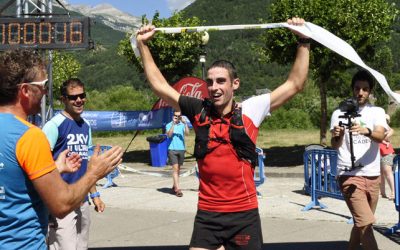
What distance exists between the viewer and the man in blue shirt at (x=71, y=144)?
18.0ft

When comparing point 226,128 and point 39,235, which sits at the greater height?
point 226,128

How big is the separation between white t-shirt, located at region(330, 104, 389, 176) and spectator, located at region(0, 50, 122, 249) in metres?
3.34

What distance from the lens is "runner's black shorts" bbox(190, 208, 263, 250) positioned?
443 centimetres

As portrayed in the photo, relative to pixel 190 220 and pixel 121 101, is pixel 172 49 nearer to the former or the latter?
pixel 121 101

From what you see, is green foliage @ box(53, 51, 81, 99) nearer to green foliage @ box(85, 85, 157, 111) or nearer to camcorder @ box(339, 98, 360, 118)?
green foliage @ box(85, 85, 157, 111)

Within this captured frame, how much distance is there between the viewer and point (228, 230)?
14.6 feet

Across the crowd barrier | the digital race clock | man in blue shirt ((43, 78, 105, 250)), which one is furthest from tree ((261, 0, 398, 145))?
man in blue shirt ((43, 78, 105, 250))

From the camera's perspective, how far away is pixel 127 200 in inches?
492

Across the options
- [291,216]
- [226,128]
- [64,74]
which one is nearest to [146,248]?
[291,216]

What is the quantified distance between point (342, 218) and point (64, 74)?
108 ft

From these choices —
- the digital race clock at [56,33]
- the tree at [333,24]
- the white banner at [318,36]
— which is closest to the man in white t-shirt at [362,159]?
the white banner at [318,36]

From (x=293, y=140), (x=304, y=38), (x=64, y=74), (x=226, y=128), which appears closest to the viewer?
(x=226, y=128)

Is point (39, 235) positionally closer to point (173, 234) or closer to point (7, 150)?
point (7, 150)

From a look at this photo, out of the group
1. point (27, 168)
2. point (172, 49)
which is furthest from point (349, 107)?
point (172, 49)
